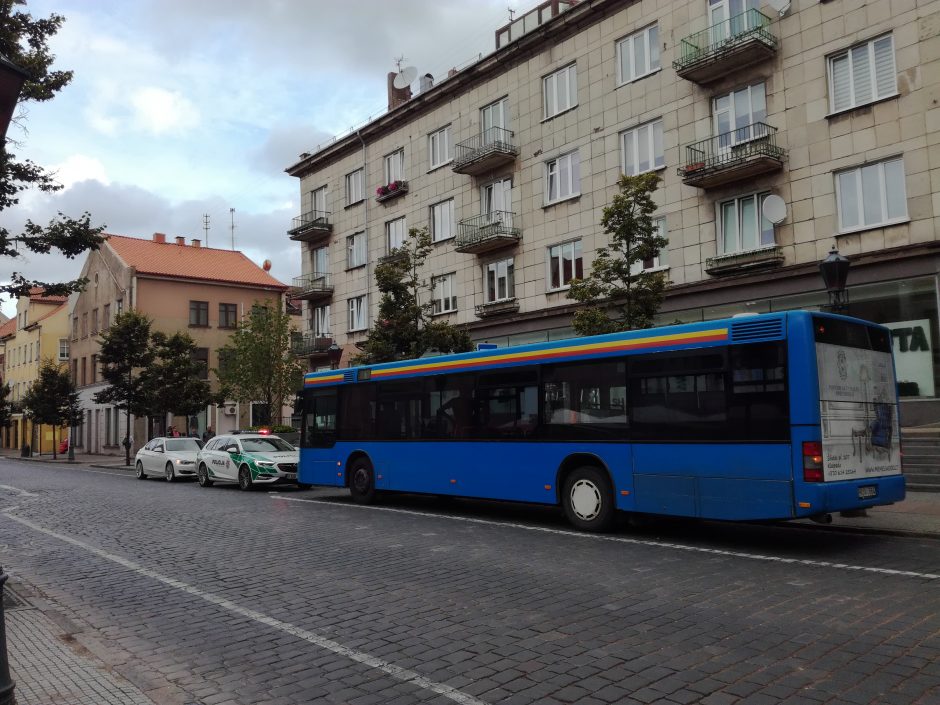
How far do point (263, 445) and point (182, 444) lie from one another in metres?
6.88

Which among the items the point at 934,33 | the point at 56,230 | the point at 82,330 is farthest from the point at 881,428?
the point at 82,330

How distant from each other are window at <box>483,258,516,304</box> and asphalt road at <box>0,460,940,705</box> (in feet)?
59.2

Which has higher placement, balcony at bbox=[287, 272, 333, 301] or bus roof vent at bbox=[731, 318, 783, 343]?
balcony at bbox=[287, 272, 333, 301]

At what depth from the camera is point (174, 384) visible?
4019 cm

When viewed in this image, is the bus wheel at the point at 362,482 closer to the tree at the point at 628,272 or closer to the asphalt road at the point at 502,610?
the asphalt road at the point at 502,610

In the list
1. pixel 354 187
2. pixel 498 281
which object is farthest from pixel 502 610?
pixel 354 187

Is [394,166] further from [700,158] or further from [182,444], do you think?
[700,158]

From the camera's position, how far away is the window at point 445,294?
32.6 metres

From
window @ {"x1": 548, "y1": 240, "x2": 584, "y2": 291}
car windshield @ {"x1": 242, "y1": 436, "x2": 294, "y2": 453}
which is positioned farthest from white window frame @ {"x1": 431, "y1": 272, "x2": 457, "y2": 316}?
car windshield @ {"x1": 242, "y1": 436, "x2": 294, "y2": 453}

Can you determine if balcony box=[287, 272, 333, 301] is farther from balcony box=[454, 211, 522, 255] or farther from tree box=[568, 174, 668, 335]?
tree box=[568, 174, 668, 335]

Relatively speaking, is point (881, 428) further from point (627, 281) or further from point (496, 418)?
point (627, 281)

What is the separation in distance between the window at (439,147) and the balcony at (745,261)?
46.5 ft

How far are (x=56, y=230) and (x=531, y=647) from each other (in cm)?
1560

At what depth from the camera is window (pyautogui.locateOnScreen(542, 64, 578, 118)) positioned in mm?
27781
